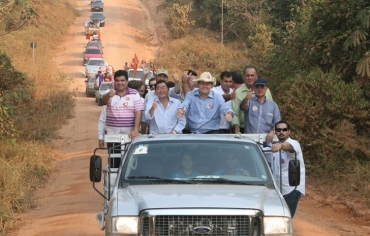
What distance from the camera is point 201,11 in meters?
56.6

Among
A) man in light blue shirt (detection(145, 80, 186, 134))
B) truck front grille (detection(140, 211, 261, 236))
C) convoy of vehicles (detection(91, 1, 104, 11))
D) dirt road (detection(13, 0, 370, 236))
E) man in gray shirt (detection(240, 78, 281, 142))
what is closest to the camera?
truck front grille (detection(140, 211, 261, 236))

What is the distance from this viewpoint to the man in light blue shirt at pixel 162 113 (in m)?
9.60

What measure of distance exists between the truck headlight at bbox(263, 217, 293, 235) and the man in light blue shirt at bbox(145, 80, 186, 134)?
11.2 ft

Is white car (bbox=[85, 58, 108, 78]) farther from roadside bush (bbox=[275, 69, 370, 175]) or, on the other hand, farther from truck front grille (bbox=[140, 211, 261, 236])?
truck front grille (bbox=[140, 211, 261, 236])

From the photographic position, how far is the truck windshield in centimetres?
714

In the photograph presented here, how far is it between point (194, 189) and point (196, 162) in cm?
64

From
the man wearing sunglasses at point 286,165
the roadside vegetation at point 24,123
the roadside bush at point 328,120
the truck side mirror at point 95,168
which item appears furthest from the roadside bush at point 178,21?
the truck side mirror at point 95,168

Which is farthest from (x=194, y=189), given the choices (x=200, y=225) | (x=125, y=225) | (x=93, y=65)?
(x=93, y=65)

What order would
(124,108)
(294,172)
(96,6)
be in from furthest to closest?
(96,6) < (124,108) < (294,172)

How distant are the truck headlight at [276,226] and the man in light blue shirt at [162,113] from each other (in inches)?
134

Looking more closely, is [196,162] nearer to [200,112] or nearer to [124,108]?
[200,112]

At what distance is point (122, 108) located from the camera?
1020cm

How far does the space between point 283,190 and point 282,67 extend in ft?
35.0

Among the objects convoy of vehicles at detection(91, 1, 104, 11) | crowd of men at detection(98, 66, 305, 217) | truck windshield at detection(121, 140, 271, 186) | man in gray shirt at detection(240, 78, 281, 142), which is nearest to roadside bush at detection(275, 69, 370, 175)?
crowd of men at detection(98, 66, 305, 217)
